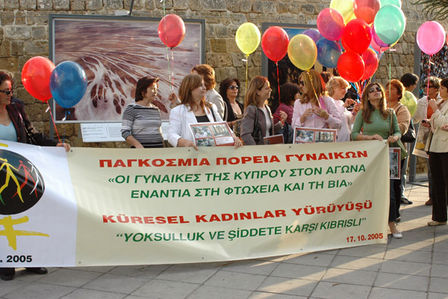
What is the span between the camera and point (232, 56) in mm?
10102

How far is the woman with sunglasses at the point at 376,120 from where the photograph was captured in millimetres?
5938

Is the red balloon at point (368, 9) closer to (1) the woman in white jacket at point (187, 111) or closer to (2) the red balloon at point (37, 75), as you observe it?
(1) the woman in white jacket at point (187, 111)

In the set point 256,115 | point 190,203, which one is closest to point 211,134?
point 190,203

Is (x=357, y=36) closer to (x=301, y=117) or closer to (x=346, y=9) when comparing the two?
(x=346, y=9)

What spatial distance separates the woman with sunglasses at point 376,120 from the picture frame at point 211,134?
1.56m

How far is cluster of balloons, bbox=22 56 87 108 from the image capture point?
5094 mm

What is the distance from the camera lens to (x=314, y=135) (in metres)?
5.66

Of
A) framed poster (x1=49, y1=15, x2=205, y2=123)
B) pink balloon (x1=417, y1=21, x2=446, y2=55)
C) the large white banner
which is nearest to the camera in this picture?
the large white banner

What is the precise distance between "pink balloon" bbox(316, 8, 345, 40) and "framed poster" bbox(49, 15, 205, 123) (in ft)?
9.46

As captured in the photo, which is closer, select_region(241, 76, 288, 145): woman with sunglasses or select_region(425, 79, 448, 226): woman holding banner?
select_region(241, 76, 288, 145): woman with sunglasses

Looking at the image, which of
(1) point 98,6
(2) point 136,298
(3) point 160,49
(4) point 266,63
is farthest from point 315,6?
(2) point 136,298

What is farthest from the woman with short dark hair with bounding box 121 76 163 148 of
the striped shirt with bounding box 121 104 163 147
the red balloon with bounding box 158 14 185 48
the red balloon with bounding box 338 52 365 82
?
the red balloon with bounding box 338 52 365 82

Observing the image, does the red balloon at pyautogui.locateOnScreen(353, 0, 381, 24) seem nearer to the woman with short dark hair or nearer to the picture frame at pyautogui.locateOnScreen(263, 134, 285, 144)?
the picture frame at pyautogui.locateOnScreen(263, 134, 285, 144)

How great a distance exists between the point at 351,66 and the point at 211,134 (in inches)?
88.1
